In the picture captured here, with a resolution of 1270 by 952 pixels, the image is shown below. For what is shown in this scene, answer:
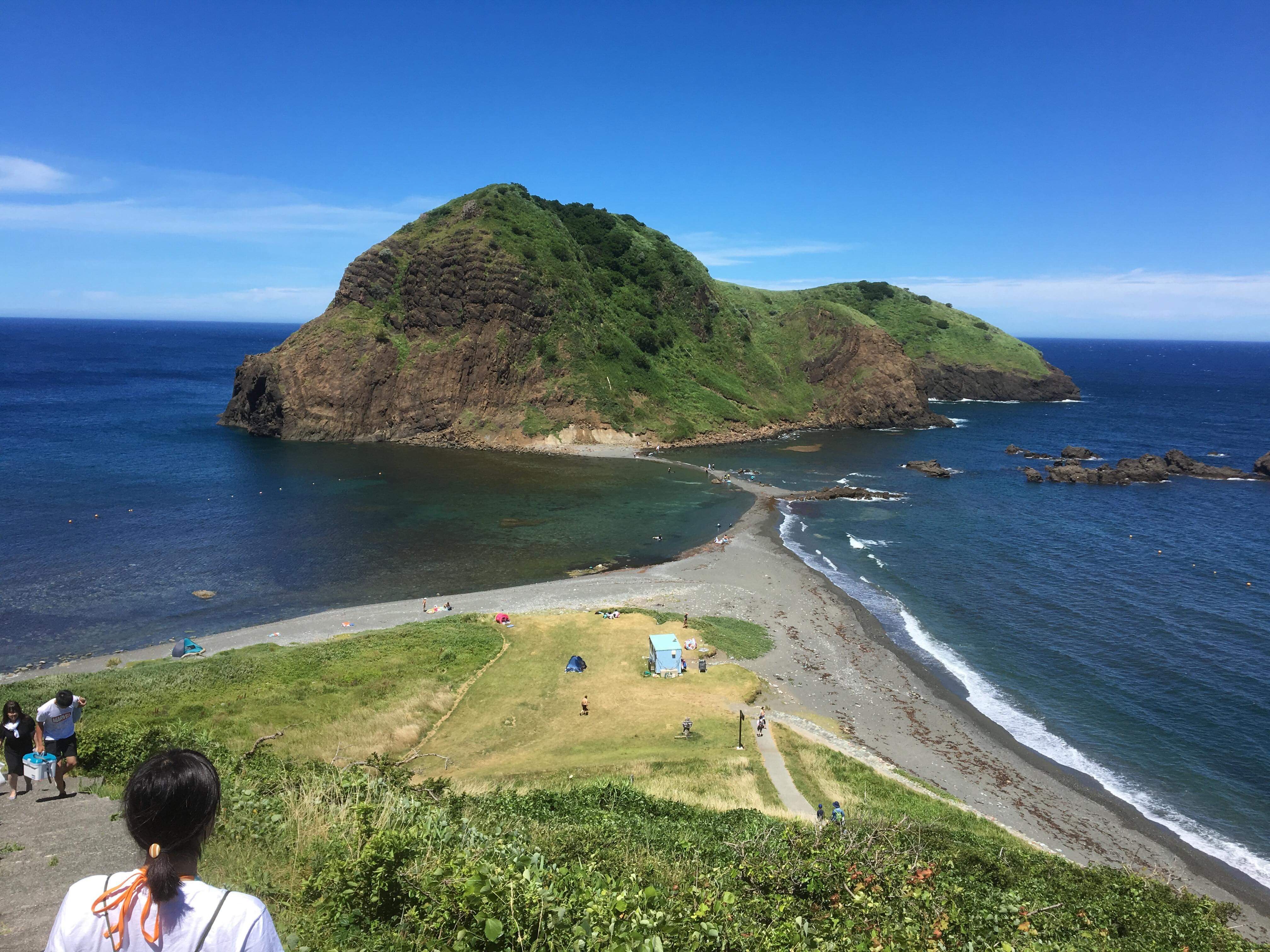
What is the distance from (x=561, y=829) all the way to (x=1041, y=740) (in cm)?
2976

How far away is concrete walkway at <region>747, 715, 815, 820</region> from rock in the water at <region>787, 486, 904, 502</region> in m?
50.9

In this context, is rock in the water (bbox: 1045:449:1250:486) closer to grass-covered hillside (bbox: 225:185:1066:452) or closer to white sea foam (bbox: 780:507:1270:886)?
grass-covered hillside (bbox: 225:185:1066:452)

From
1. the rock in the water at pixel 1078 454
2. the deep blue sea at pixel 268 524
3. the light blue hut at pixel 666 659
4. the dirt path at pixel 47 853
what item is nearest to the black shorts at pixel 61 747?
the dirt path at pixel 47 853

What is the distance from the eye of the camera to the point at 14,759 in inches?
500

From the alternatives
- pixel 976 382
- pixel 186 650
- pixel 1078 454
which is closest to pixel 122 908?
pixel 186 650

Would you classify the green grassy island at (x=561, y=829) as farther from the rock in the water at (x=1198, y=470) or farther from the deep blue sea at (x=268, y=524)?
the rock in the water at (x=1198, y=470)

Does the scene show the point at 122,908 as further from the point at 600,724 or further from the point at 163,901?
the point at 600,724

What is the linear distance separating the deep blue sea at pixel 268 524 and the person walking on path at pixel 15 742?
35.3m

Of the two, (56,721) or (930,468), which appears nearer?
(56,721)

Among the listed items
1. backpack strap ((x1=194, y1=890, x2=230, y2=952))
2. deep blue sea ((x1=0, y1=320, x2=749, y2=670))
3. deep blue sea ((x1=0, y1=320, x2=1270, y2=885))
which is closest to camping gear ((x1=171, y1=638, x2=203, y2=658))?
deep blue sea ((x1=0, y1=320, x2=749, y2=670))

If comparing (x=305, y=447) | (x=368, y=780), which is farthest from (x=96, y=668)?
(x=305, y=447)

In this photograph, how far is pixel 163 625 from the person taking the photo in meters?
45.4

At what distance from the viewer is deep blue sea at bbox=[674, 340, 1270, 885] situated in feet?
105

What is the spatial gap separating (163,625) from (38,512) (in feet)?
111
